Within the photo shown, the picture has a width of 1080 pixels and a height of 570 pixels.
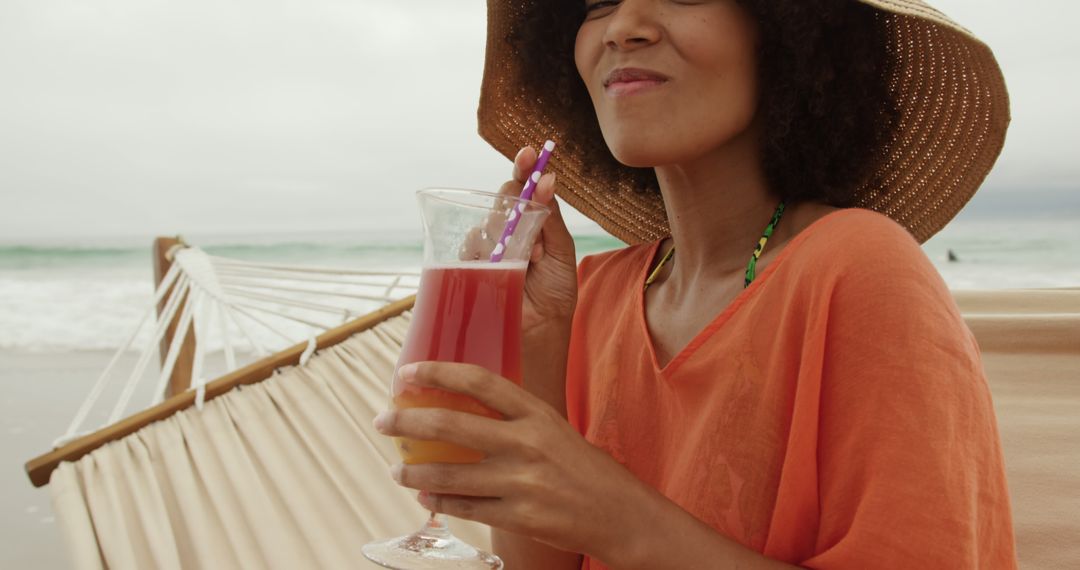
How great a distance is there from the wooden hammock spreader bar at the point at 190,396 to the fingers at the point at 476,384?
5.44 feet

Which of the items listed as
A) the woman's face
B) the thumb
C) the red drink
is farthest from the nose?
the red drink

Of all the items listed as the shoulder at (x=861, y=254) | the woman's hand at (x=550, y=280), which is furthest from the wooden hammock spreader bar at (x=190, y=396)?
the shoulder at (x=861, y=254)

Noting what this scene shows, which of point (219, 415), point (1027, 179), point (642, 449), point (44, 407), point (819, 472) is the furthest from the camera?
point (1027, 179)

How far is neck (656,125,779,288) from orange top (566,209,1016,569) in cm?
18

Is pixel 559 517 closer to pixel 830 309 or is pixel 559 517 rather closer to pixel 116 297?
pixel 830 309

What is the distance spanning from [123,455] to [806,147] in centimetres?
173

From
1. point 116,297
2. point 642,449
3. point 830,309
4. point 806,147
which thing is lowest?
point 116,297

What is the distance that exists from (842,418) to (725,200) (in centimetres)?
44

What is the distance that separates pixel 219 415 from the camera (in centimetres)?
230

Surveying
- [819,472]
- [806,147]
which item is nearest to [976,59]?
[806,147]

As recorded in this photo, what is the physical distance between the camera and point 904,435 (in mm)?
834

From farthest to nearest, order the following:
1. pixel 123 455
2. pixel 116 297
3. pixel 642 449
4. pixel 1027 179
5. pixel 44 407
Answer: pixel 1027 179, pixel 116 297, pixel 44 407, pixel 123 455, pixel 642 449

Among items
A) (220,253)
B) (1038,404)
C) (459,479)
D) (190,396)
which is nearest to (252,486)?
(190,396)

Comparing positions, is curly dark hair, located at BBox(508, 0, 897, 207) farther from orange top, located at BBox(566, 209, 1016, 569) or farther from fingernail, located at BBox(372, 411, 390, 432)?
fingernail, located at BBox(372, 411, 390, 432)
